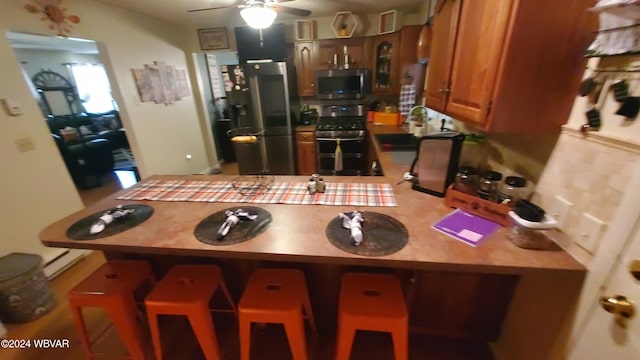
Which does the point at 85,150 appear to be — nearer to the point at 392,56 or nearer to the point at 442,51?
the point at 392,56

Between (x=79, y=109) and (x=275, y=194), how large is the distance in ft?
24.7

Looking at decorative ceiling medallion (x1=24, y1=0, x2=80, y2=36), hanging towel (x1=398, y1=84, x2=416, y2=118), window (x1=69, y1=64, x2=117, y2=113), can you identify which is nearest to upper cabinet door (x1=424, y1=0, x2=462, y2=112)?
hanging towel (x1=398, y1=84, x2=416, y2=118)

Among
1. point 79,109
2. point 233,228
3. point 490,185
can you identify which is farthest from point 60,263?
point 79,109

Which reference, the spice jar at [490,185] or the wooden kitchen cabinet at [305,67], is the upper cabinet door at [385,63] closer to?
the wooden kitchen cabinet at [305,67]

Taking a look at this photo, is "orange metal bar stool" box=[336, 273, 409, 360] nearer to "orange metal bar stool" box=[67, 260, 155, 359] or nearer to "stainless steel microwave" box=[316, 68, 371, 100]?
"orange metal bar stool" box=[67, 260, 155, 359]

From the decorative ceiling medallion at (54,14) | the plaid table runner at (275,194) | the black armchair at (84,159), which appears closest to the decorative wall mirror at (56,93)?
the black armchair at (84,159)

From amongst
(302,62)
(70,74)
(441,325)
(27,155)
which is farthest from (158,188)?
(70,74)

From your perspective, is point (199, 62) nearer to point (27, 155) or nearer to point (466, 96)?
point (27, 155)

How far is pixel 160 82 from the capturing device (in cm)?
355

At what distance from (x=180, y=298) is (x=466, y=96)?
1.66m

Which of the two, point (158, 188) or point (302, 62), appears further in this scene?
point (302, 62)

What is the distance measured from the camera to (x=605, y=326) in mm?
755

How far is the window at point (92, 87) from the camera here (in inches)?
241

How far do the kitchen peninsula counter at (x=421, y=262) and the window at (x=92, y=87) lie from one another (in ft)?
22.8
